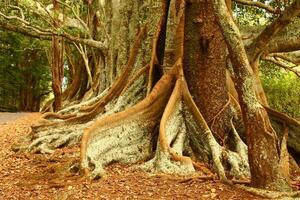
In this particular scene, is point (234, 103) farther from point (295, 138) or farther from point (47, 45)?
point (47, 45)

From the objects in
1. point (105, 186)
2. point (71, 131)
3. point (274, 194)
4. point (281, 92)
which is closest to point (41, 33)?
point (71, 131)

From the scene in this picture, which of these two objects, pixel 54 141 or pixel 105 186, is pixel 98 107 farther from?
pixel 105 186

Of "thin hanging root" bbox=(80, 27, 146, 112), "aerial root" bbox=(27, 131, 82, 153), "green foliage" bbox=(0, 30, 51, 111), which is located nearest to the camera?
"aerial root" bbox=(27, 131, 82, 153)

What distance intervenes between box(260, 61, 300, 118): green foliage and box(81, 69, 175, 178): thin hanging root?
8781 mm

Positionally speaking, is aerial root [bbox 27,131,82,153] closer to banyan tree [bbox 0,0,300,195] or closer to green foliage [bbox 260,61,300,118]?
banyan tree [bbox 0,0,300,195]

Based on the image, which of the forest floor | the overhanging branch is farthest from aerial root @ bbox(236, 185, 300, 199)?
the overhanging branch

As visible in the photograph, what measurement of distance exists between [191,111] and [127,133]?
107cm

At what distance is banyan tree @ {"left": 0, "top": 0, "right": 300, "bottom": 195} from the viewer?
5.35 meters

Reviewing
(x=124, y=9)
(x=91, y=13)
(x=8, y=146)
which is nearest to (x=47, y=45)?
(x=91, y=13)

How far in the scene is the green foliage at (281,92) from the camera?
615 inches

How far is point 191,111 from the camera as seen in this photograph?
7297mm

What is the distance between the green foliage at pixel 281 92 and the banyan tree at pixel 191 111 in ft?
21.9

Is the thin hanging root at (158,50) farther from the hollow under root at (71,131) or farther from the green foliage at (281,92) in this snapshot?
the green foliage at (281,92)

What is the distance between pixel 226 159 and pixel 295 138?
1983 millimetres
